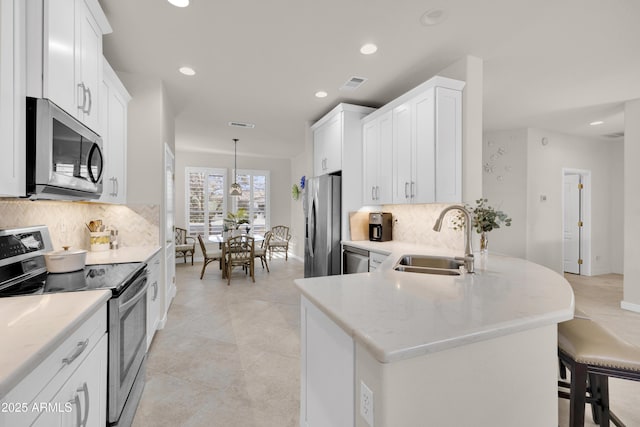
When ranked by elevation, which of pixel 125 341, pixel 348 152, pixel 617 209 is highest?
pixel 348 152

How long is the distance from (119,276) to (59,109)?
945 millimetres

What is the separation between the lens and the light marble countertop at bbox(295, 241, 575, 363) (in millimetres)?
896

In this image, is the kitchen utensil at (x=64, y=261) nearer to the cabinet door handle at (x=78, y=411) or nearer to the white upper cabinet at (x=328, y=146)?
the cabinet door handle at (x=78, y=411)

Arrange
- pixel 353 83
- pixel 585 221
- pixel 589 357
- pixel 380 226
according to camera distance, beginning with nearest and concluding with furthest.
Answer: pixel 589 357
pixel 353 83
pixel 380 226
pixel 585 221

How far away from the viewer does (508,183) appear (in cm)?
538

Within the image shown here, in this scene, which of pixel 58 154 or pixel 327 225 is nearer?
pixel 58 154

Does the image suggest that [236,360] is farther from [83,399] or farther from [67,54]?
[67,54]

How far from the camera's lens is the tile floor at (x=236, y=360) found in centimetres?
195

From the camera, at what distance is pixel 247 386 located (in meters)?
2.25

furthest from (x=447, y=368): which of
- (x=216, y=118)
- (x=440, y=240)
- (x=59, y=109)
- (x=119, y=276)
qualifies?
(x=216, y=118)

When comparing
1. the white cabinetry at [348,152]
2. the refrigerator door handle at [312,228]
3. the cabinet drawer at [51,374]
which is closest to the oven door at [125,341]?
the cabinet drawer at [51,374]

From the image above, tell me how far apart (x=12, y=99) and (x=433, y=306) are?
1.95 meters

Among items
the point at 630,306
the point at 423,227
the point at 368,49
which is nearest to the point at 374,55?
the point at 368,49

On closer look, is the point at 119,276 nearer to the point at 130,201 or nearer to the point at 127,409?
the point at 127,409
